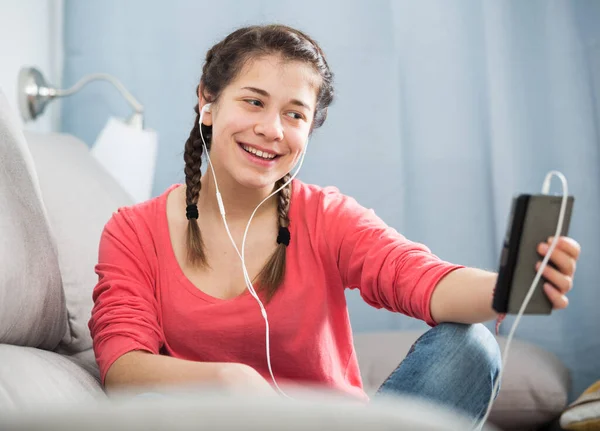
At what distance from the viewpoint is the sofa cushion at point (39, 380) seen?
0.84 m

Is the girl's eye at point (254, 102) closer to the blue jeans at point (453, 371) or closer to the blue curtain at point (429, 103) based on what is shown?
the blue jeans at point (453, 371)

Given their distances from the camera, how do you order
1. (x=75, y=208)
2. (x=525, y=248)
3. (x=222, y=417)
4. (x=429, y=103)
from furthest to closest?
(x=429, y=103) < (x=75, y=208) < (x=525, y=248) < (x=222, y=417)

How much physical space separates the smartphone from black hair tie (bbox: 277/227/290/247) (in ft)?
1.63

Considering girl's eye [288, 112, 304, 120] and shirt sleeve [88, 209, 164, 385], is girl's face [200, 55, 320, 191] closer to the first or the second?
girl's eye [288, 112, 304, 120]

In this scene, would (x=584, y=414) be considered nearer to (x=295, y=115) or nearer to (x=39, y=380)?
(x=295, y=115)

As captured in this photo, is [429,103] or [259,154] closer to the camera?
[259,154]

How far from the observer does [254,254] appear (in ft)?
4.27

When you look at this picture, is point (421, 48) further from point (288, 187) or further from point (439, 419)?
point (439, 419)

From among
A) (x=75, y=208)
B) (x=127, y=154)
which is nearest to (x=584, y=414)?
(x=75, y=208)

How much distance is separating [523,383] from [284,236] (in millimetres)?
729

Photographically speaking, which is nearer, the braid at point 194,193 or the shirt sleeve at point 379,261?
the shirt sleeve at point 379,261

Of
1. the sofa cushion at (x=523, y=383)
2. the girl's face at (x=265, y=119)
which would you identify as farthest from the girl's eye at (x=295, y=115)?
the sofa cushion at (x=523, y=383)

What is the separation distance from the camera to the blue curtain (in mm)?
2096

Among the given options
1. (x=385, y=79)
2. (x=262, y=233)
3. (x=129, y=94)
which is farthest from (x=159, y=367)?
(x=385, y=79)
